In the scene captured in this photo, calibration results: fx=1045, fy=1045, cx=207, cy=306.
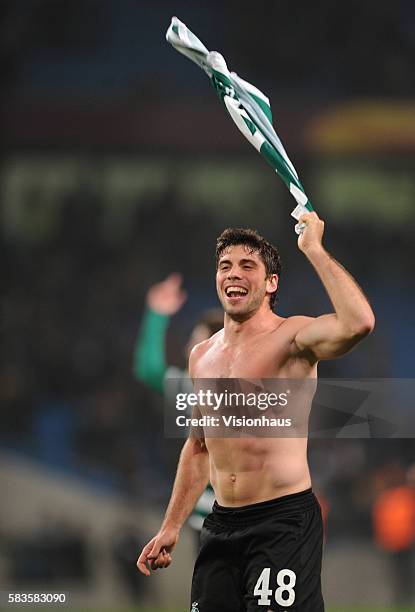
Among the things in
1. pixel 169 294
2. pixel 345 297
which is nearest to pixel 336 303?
pixel 345 297

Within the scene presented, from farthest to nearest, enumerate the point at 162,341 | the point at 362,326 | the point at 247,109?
the point at 162,341 → the point at 247,109 → the point at 362,326

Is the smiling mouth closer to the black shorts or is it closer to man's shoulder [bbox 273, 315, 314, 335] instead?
man's shoulder [bbox 273, 315, 314, 335]

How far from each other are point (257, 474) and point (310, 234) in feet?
2.90

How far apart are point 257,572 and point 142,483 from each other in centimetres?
474

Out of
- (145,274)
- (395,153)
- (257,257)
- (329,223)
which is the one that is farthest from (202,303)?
(257,257)

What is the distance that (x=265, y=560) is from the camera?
351 cm

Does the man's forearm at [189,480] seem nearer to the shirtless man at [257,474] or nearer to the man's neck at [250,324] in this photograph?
the shirtless man at [257,474]

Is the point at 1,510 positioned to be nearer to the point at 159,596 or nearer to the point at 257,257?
the point at 159,596

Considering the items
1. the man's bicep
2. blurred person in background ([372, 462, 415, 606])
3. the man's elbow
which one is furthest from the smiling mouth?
blurred person in background ([372, 462, 415, 606])

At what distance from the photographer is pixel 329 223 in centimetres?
870

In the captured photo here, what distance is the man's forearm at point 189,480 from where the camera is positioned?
3850 millimetres

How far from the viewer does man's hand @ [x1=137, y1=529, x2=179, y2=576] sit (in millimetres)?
3736

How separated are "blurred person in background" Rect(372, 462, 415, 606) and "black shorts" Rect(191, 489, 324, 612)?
13.1ft

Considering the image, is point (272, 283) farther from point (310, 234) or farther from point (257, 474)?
point (257, 474)
